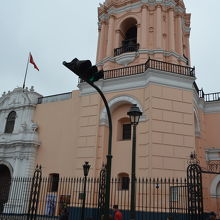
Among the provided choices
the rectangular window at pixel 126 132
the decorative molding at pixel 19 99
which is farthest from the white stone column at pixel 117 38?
the decorative molding at pixel 19 99

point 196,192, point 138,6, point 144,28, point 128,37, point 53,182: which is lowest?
point 196,192

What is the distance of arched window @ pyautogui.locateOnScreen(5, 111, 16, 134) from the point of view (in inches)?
827

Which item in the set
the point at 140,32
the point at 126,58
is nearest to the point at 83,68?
the point at 126,58

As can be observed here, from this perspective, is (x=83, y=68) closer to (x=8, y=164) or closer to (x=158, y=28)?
(x=158, y=28)

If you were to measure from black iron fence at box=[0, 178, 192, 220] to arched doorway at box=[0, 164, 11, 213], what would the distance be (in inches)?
5.6

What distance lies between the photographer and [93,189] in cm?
1489

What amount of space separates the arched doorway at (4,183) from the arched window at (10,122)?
102 inches

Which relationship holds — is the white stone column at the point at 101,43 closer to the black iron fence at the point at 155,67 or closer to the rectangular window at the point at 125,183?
the black iron fence at the point at 155,67

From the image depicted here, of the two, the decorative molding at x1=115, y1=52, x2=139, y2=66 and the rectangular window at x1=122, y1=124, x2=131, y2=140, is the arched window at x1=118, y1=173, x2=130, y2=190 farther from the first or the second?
the decorative molding at x1=115, y1=52, x2=139, y2=66

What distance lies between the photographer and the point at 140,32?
1841 cm

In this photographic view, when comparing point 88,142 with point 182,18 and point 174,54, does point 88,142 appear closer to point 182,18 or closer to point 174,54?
point 174,54

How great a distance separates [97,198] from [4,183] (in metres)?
8.62

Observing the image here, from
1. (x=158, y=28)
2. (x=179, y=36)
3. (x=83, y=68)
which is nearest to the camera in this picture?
(x=83, y=68)

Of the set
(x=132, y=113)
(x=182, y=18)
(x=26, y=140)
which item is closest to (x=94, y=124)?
(x=26, y=140)
